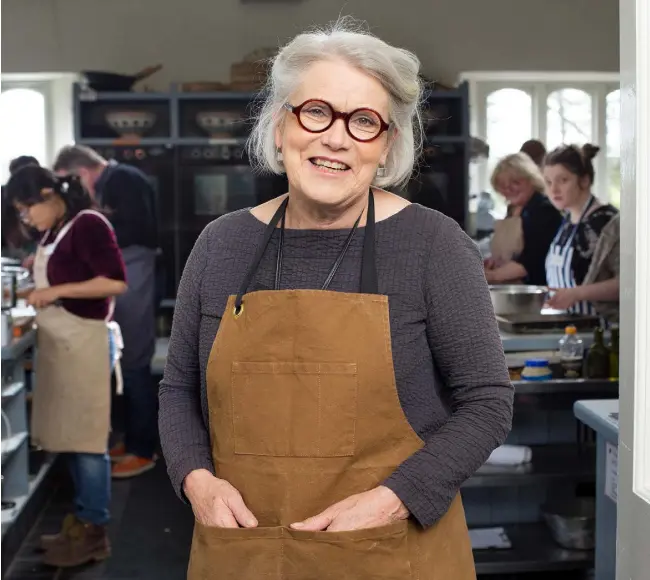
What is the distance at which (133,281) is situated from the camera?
3395 millimetres

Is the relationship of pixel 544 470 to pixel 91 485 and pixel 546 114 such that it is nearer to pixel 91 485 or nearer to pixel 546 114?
pixel 546 114

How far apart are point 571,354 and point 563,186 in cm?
58

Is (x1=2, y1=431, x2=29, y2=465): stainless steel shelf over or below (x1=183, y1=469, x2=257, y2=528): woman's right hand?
below

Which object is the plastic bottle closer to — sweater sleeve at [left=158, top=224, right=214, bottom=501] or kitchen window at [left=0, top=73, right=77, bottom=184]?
kitchen window at [left=0, top=73, right=77, bottom=184]

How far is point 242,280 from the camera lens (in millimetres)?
1496

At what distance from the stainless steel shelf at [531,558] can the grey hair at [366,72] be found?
213 centimetres

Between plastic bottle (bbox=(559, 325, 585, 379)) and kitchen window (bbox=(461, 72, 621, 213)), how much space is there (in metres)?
0.48

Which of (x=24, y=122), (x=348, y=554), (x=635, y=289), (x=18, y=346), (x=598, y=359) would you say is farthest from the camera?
(x=598, y=359)

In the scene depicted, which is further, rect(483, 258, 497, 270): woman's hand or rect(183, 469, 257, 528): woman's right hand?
rect(483, 258, 497, 270): woman's hand

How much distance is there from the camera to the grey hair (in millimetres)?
1409

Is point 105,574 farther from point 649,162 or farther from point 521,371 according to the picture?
point 649,162

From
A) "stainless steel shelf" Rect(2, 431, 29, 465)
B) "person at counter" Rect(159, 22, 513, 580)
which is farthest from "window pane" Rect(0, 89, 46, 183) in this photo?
"person at counter" Rect(159, 22, 513, 580)

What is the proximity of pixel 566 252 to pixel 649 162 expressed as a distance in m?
2.06

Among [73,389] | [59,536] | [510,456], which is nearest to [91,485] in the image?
[59,536]
